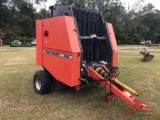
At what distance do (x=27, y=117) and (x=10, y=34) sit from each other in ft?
99.5

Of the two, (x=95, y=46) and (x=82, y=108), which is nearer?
(x=82, y=108)

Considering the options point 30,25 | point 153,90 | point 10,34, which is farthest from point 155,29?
point 153,90

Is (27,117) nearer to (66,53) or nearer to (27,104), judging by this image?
(27,104)

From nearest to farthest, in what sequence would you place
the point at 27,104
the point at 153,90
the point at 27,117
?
the point at 27,117, the point at 27,104, the point at 153,90

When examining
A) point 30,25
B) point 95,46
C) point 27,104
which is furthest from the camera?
point 30,25

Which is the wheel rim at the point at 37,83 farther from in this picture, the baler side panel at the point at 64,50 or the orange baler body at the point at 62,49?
the baler side panel at the point at 64,50

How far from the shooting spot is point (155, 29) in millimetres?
50906

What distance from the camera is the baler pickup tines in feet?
8.61

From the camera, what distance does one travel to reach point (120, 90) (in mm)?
3045

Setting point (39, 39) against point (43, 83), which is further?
point (39, 39)

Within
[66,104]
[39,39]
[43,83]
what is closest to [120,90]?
[66,104]

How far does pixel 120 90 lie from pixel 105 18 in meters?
41.0

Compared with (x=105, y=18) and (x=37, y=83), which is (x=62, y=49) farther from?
(x=105, y=18)

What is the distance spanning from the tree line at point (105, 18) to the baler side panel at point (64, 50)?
28.3 meters
